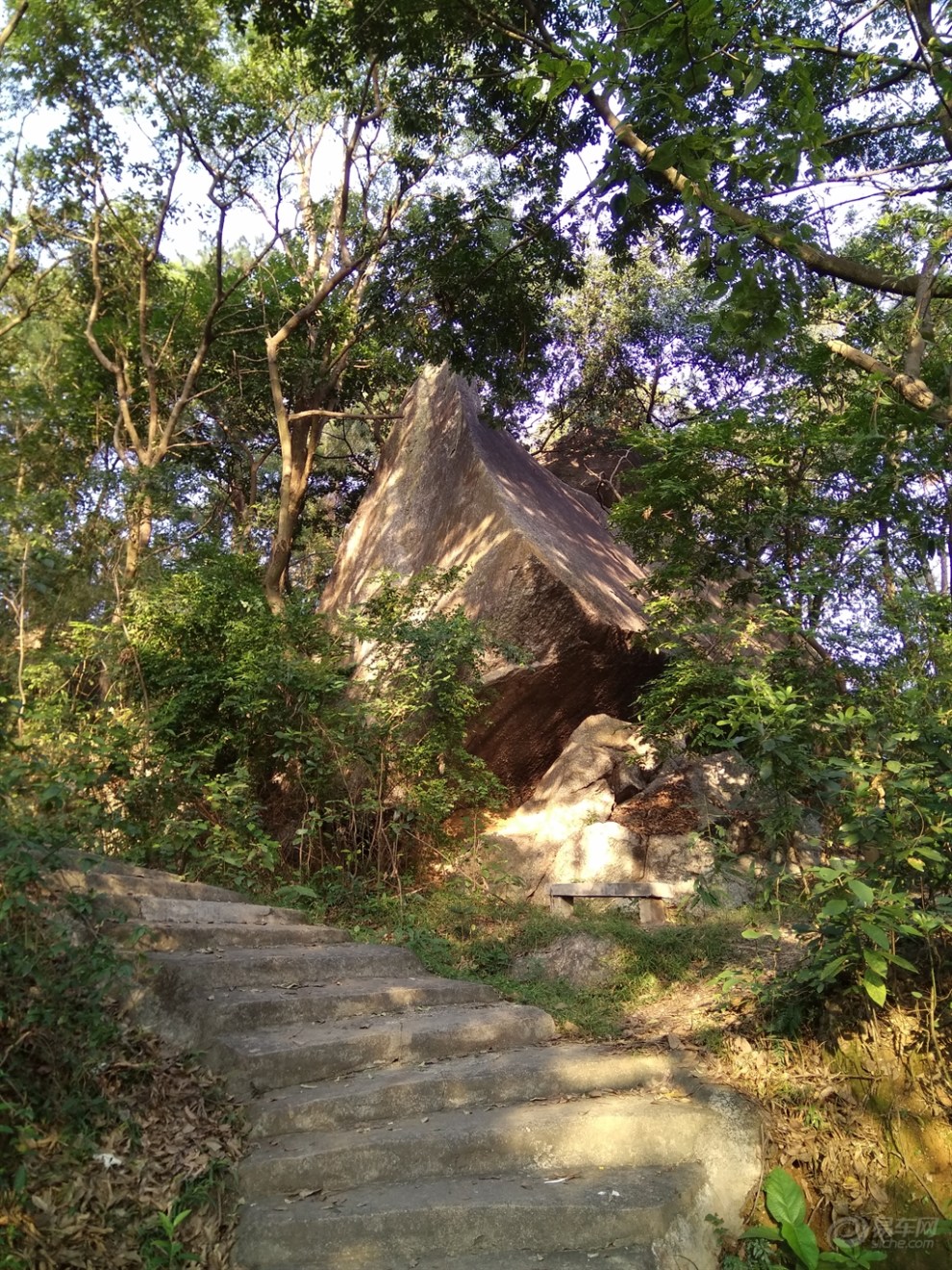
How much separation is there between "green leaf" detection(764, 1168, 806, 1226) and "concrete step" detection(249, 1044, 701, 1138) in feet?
1.75

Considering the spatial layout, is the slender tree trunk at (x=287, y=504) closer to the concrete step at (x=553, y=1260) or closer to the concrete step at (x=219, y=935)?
the concrete step at (x=219, y=935)

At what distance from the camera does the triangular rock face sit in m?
9.12

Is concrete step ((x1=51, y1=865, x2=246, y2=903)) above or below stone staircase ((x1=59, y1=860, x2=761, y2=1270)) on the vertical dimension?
above

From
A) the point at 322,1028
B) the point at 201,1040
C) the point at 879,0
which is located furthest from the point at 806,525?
the point at 201,1040

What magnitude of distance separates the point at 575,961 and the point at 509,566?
13.8 feet

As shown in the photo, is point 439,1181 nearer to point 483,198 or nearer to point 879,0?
point 879,0

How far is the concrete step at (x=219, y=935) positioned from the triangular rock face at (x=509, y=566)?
3677 mm

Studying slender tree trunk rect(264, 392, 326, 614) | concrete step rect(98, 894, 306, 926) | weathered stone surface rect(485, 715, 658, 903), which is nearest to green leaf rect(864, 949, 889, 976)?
concrete step rect(98, 894, 306, 926)

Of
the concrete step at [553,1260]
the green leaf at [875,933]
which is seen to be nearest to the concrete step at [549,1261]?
the concrete step at [553,1260]

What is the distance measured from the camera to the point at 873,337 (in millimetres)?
8555

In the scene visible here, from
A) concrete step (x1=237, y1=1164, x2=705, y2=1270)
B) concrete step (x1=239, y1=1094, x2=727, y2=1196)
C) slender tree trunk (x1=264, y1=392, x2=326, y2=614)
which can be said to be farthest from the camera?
slender tree trunk (x1=264, y1=392, x2=326, y2=614)

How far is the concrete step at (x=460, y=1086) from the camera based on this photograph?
379 cm

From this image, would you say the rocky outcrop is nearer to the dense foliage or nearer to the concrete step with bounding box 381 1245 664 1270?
the dense foliage

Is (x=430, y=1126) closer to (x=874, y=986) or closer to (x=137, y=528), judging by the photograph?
(x=874, y=986)
